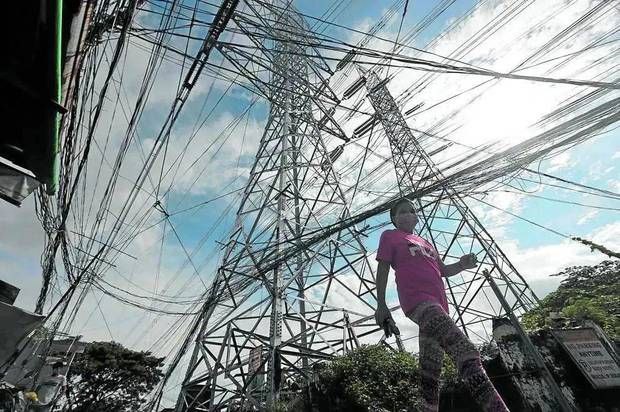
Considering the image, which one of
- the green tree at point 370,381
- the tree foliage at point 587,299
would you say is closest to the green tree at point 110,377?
the green tree at point 370,381

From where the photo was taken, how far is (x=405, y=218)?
241 centimetres

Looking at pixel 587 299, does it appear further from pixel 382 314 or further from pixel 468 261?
pixel 382 314

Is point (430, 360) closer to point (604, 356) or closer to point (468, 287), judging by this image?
point (604, 356)

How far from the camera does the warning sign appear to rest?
242 cm

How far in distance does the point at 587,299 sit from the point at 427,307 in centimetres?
443

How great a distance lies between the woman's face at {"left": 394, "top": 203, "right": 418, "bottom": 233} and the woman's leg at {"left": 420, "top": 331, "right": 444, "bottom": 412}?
803 millimetres

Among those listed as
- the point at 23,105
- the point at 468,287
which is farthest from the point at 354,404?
the point at 468,287

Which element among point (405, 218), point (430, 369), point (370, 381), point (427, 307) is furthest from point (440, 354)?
point (370, 381)

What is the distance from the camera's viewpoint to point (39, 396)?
Result: 8.56 metres

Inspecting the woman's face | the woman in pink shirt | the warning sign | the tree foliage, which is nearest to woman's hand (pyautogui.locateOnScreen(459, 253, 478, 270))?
the woman in pink shirt

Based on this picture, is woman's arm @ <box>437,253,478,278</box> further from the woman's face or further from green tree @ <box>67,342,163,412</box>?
green tree @ <box>67,342,163,412</box>

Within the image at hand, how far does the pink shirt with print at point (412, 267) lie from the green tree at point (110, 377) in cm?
2391

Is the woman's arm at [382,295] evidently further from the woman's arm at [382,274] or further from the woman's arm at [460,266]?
the woman's arm at [460,266]

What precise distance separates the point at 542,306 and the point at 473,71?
19.1 feet
